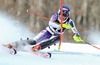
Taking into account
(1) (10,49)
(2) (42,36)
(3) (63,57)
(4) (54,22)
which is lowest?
(3) (63,57)

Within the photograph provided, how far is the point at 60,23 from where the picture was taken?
4781mm

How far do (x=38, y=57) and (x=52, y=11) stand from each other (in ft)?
4.55

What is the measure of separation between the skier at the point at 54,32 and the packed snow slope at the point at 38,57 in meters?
0.12

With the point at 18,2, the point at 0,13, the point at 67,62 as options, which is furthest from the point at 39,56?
the point at 18,2

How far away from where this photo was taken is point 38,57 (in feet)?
15.2

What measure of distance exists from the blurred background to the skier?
769 mm

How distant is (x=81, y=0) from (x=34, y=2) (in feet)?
2.65

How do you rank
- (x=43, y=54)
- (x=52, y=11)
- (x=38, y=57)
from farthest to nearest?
(x=52, y=11)
(x=43, y=54)
(x=38, y=57)

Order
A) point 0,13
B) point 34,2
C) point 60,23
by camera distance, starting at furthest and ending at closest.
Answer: point 34,2, point 0,13, point 60,23

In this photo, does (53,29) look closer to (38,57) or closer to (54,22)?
(54,22)

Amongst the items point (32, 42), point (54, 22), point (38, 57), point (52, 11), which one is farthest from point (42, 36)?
point (52, 11)

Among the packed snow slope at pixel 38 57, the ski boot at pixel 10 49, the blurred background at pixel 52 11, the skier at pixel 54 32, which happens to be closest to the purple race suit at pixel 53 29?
the skier at pixel 54 32

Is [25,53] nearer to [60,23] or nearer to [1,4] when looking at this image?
[60,23]

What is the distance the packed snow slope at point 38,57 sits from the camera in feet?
14.2
